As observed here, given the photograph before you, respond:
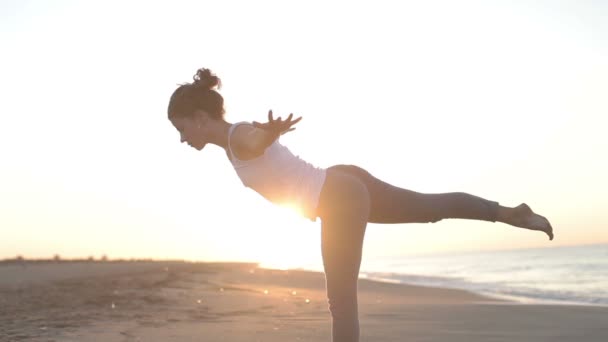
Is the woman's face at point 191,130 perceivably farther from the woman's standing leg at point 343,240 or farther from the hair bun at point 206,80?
the woman's standing leg at point 343,240

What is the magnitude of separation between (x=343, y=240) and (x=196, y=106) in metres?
1.14

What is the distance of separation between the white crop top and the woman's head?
0.86 ft

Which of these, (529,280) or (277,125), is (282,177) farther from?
(529,280)

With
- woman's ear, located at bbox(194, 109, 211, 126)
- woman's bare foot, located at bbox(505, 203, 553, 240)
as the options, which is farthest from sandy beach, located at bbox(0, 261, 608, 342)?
woman's ear, located at bbox(194, 109, 211, 126)

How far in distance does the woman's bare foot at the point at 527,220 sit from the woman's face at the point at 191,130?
189cm

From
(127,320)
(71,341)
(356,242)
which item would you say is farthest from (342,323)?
(127,320)

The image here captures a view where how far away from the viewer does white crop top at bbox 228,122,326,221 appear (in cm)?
374

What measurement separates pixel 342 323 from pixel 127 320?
440cm

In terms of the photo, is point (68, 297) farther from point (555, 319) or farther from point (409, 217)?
point (409, 217)

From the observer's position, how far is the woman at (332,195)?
3.78 m

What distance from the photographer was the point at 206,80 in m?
3.96

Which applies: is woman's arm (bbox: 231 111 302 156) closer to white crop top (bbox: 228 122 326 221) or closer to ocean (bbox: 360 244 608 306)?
white crop top (bbox: 228 122 326 221)

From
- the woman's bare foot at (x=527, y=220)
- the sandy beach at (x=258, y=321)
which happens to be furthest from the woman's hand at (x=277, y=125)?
the sandy beach at (x=258, y=321)

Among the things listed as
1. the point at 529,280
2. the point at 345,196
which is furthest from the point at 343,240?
the point at 529,280
